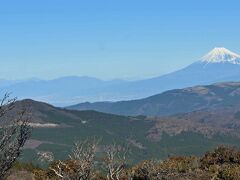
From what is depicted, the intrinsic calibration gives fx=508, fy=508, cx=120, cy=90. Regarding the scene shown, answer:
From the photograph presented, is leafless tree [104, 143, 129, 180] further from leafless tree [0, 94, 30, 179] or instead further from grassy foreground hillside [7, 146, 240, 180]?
grassy foreground hillside [7, 146, 240, 180]

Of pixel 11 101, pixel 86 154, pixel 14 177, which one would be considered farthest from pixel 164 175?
pixel 14 177

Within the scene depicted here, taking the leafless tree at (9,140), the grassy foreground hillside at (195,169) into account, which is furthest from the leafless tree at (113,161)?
the grassy foreground hillside at (195,169)

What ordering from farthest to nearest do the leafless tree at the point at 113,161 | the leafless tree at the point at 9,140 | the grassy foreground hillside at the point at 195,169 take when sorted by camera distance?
the grassy foreground hillside at the point at 195,169
the leafless tree at the point at 113,161
the leafless tree at the point at 9,140

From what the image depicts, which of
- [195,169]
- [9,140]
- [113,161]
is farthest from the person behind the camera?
[195,169]

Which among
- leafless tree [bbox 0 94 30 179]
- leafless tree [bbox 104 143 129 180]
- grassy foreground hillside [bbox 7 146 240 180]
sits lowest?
grassy foreground hillside [bbox 7 146 240 180]

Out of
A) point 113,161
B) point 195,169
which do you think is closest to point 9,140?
point 113,161

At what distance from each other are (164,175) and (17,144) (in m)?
18.7

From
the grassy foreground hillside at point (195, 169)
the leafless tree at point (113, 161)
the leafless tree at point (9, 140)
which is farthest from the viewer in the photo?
the grassy foreground hillside at point (195, 169)

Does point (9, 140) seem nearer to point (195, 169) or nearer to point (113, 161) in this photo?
point (113, 161)

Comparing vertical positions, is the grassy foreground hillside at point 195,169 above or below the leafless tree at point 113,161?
below

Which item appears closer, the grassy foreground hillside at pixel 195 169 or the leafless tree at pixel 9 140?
the leafless tree at pixel 9 140

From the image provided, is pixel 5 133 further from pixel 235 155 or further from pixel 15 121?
pixel 235 155

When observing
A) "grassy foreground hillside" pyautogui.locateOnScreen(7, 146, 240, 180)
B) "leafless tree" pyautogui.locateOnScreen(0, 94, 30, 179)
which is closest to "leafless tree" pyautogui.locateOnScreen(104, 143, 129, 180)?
"leafless tree" pyautogui.locateOnScreen(0, 94, 30, 179)

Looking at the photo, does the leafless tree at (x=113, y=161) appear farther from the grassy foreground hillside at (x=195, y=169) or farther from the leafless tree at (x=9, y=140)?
the grassy foreground hillside at (x=195, y=169)
